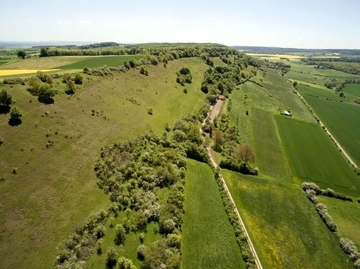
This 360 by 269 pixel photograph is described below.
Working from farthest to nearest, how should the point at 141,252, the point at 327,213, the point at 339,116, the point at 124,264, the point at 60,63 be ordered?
the point at 339,116 → the point at 60,63 → the point at 327,213 → the point at 141,252 → the point at 124,264

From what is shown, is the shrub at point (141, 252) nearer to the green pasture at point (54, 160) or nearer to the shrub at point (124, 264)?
the shrub at point (124, 264)

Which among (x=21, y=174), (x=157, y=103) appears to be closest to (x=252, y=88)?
(x=157, y=103)

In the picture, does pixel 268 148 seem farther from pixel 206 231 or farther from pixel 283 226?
pixel 206 231

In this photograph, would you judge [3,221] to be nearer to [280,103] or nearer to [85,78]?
[85,78]

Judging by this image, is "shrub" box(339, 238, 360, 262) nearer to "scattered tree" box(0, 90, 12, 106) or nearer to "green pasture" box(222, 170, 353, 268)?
"green pasture" box(222, 170, 353, 268)

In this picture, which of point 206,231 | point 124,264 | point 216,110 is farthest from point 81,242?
point 216,110
